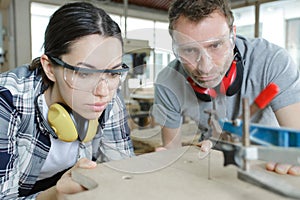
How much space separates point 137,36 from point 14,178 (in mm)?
585

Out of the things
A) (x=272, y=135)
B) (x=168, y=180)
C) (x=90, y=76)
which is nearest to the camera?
(x=272, y=135)

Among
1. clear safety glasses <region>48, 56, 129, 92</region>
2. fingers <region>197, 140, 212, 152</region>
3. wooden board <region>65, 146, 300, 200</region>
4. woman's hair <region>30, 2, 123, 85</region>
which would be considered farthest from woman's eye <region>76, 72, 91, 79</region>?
fingers <region>197, 140, 212, 152</region>

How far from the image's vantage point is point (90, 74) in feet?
2.45

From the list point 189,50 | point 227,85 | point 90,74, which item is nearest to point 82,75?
point 90,74

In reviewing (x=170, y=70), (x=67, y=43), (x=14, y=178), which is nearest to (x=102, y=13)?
(x=67, y=43)

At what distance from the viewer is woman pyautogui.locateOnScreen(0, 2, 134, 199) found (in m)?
0.78

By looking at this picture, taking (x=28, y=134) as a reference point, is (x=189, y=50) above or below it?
above

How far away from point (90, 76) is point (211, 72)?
35 cm

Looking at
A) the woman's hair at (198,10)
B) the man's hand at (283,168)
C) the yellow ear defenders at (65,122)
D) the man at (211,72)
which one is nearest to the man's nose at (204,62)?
the man at (211,72)

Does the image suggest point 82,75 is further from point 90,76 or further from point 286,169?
point 286,169

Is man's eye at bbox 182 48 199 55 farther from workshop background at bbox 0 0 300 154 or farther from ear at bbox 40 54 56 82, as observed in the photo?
ear at bbox 40 54 56 82

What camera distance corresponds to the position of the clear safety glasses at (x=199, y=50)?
2.65 ft

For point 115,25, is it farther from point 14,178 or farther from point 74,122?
point 14,178

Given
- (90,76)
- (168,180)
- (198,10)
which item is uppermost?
(198,10)
